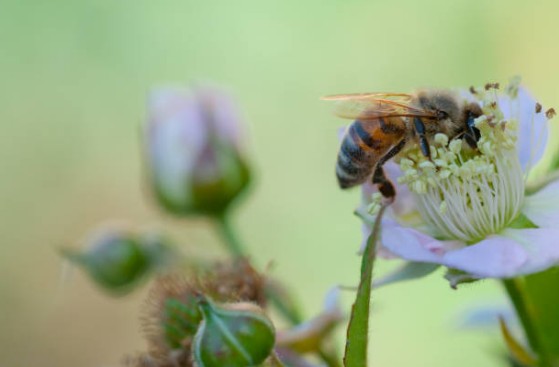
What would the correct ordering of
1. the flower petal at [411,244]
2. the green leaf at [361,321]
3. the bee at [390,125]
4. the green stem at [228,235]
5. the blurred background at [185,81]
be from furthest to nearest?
the blurred background at [185,81], the green stem at [228,235], the bee at [390,125], the flower petal at [411,244], the green leaf at [361,321]

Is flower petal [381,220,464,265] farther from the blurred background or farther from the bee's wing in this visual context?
the blurred background

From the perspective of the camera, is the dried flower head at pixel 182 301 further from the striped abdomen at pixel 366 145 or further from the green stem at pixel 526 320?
the green stem at pixel 526 320

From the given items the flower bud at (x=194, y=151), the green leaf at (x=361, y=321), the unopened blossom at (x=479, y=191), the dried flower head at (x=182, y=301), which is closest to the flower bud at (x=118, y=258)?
the flower bud at (x=194, y=151)

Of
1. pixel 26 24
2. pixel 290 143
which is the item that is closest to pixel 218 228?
pixel 290 143

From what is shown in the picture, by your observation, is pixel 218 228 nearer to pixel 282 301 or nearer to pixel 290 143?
pixel 282 301

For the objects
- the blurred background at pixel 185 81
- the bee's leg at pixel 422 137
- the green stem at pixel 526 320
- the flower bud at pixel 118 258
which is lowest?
the blurred background at pixel 185 81

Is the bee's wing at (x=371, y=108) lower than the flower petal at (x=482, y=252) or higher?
higher

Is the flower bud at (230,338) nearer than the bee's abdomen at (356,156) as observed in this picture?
Yes
